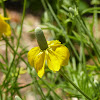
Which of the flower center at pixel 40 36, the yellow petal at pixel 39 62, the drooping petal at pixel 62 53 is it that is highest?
the flower center at pixel 40 36

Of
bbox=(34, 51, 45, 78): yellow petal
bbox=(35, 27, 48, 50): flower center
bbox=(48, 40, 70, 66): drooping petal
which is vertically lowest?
bbox=(34, 51, 45, 78): yellow petal

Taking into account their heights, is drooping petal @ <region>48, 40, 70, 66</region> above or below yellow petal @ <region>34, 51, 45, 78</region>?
above

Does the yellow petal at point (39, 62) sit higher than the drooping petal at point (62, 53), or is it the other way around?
the drooping petal at point (62, 53)

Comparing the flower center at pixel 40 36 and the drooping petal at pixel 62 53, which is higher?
the flower center at pixel 40 36

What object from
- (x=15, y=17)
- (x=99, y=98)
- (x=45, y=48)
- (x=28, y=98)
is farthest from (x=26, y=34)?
(x=45, y=48)
